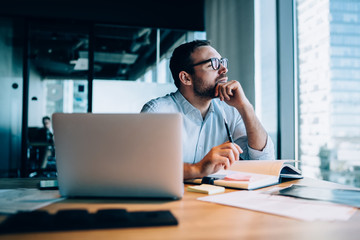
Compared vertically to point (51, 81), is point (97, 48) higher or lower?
higher

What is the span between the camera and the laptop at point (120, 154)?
887 mm

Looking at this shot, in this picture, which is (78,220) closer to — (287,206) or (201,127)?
(287,206)

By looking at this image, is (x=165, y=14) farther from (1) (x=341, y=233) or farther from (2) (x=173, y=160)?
(1) (x=341, y=233)

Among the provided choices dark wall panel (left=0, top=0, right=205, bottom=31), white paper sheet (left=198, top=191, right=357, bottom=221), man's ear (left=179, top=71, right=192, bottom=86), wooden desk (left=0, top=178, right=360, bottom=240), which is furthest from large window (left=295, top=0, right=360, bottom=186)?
dark wall panel (left=0, top=0, right=205, bottom=31)

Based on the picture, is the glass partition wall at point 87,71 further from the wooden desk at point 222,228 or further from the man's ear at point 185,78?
the wooden desk at point 222,228

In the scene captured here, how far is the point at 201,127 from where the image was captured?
1.80 m

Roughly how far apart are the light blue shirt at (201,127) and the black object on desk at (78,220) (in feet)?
3.25

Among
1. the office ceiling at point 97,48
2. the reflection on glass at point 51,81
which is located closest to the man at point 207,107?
the office ceiling at point 97,48

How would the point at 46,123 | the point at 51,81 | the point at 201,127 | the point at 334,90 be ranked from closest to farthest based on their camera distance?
the point at 201,127 → the point at 334,90 → the point at 46,123 → the point at 51,81

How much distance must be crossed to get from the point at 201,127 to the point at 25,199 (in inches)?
41.8

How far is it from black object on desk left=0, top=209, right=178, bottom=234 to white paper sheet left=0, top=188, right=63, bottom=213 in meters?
0.10

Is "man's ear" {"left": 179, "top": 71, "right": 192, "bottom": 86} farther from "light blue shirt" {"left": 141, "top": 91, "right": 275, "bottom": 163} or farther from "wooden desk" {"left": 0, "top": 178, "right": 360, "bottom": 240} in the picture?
"wooden desk" {"left": 0, "top": 178, "right": 360, "bottom": 240}

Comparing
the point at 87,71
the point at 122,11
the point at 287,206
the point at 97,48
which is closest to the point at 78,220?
the point at 287,206

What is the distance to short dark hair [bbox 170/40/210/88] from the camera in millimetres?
1940
